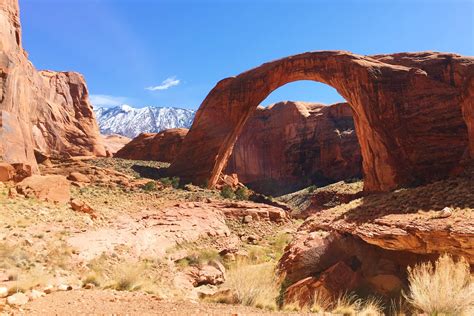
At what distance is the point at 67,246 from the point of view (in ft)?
34.1

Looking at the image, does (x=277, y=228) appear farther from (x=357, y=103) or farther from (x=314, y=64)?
(x=314, y=64)

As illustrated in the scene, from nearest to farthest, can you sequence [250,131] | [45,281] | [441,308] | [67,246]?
[441,308] → [45,281] → [67,246] → [250,131]

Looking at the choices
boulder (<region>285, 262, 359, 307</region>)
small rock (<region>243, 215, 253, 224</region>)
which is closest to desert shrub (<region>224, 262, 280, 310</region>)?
boulder (<region>285, 262, 359, 307</region>)

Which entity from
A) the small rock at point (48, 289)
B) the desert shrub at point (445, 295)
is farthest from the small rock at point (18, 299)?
the desert shrub at point (445, 295)

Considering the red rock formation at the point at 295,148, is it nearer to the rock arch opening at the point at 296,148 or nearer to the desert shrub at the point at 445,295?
the rock arch opening at the point at 296,148

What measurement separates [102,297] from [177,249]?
806 cm

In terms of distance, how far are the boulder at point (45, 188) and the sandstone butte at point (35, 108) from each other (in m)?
1.84

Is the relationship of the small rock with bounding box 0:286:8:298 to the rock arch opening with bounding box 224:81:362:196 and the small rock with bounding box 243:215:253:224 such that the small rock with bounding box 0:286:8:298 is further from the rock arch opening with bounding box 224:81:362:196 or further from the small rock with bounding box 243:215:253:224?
the rock arch opening with bounding box 224:81:362:196

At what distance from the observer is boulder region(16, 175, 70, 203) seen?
1363cm

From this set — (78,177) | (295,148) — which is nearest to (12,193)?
(78,177)

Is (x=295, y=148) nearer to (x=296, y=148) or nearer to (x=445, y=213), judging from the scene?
(x=296, y=148)

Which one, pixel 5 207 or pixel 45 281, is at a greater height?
pixel 5 207

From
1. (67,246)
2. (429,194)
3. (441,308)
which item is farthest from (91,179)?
(441,308)

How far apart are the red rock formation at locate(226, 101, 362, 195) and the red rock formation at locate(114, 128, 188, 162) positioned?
12109mm
